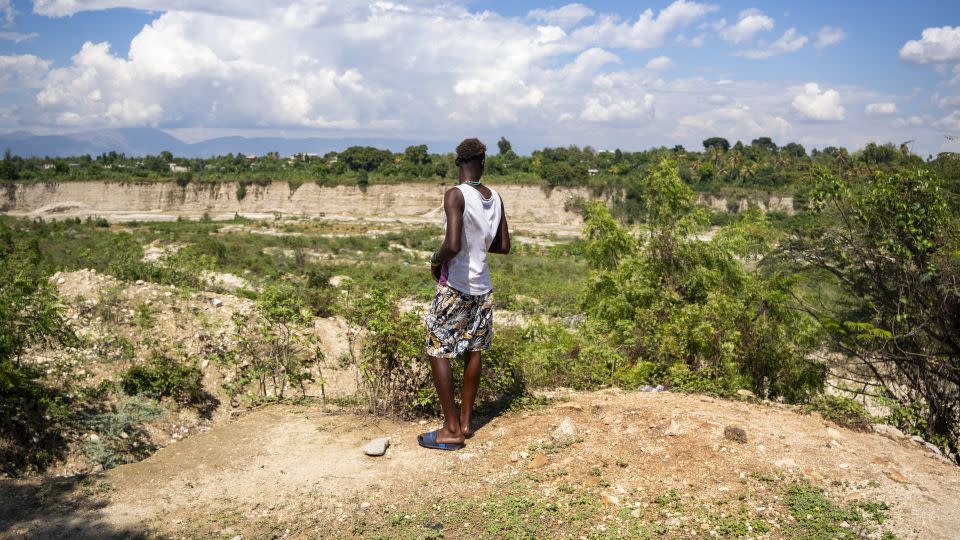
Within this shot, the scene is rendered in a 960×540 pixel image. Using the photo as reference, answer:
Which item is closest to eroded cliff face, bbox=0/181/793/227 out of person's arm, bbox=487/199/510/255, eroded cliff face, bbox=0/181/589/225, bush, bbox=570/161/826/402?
eroded cliff face, bbox=0/181/589/225

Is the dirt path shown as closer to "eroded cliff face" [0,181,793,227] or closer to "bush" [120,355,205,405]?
"bush" [120,355,205,405]

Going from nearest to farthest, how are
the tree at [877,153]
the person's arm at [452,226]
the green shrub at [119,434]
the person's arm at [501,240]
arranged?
the person's arm at [452,226]
the person's arm at [501,240]
the green shrub at [119,434]
the tree at [877,153]

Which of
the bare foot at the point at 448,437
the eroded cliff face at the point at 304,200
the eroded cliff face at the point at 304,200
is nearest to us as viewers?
the bare foot at the point at 448,437

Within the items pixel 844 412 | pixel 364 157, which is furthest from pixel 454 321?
pixel 364 157

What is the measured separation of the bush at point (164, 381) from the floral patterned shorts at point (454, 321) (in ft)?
11.7

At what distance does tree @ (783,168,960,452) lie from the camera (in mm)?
4852

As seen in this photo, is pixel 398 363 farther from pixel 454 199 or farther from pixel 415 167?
pixel 415 167

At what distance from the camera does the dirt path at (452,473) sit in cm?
334

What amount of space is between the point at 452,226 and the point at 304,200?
54.1 m

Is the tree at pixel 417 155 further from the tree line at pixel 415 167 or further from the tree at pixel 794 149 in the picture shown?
the tree at pixel 794 149

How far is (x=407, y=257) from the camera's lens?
98.3ft

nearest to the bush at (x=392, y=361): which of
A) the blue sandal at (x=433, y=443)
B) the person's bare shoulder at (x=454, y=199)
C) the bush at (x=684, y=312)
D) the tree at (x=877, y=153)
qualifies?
the blue sandal at (x=433, y=443)

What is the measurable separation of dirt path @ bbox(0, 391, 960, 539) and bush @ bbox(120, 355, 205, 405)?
7.40 feet

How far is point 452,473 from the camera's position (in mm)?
3758
